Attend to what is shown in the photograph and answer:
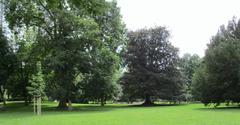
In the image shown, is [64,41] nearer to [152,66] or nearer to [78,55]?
[78,55]

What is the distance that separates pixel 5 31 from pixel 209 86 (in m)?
27.0

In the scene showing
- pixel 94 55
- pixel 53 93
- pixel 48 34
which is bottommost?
pixel 53 93

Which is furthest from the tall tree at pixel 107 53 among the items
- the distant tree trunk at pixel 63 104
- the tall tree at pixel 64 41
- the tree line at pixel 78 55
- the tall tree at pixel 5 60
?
the tall tree at pixel 5 60

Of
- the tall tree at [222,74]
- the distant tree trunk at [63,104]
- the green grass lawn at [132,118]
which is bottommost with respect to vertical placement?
the green grass lawn at [132,118]

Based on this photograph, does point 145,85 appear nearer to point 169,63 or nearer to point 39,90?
point 169,63

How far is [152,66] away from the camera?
58.4m

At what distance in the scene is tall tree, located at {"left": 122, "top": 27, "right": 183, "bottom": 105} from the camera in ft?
185

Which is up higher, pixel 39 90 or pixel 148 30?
pixel 148 30

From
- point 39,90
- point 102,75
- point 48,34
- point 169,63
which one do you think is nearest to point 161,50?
point 169,63

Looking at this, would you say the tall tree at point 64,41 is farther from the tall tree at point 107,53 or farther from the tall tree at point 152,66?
the tall tree at point 152,66

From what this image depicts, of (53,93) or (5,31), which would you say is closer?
(53,93)

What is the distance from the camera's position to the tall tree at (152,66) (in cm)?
5634

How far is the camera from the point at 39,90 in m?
34.0

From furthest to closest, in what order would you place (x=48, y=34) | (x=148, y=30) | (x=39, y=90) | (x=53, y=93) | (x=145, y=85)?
(x=148, y=30) < (x=145, y=85) < (x=48, y=34) < (x=53, y=93) < (x=39, y=90)
